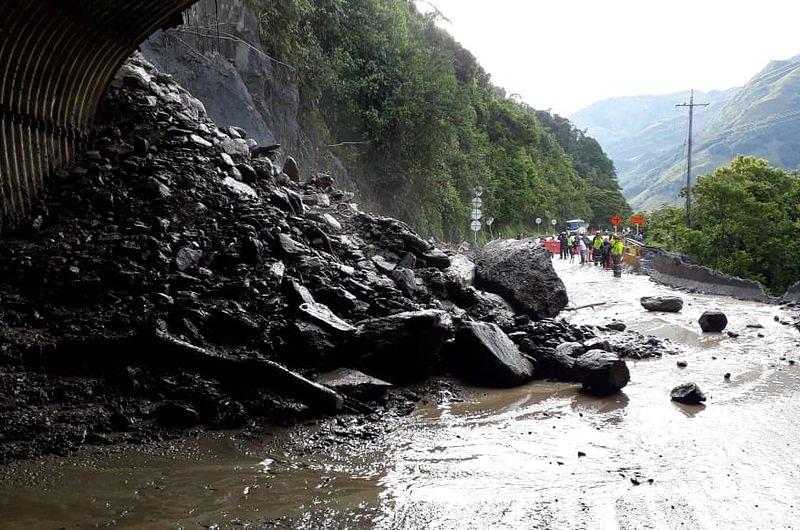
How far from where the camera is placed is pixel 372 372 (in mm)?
6656

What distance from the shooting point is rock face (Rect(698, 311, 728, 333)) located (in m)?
12.6

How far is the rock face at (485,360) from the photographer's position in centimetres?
727

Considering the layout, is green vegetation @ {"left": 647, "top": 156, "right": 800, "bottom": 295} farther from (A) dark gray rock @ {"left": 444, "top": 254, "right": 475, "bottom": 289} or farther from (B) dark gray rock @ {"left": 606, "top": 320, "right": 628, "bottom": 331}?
(A) dark gray rock @ {"left": 444, "top": 254, "right": 475, "bottom": 289}

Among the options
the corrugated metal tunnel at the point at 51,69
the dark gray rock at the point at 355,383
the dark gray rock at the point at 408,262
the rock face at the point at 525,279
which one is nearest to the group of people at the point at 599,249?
the rock face at the point at 525,279

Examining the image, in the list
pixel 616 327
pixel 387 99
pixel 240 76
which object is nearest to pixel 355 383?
pixel 616 327

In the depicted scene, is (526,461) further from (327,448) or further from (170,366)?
(170,366)

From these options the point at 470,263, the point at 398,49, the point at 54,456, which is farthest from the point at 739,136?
the point at 54,456

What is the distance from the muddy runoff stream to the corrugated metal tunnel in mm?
4279

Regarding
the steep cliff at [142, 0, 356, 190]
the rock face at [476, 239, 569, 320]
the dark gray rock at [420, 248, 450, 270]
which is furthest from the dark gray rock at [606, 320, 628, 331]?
the steep cliff at [142, 0, 356, 190]

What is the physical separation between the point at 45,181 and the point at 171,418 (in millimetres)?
4423

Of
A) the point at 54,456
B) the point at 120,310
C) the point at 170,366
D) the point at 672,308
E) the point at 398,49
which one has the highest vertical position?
the point at 398,49

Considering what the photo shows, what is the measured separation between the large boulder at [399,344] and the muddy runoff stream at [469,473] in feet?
1.72

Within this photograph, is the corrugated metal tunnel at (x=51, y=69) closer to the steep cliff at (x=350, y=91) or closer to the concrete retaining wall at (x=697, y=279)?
the steep cliff at (x=350, y=91)

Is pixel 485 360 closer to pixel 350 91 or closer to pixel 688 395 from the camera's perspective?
pixel 688 395
